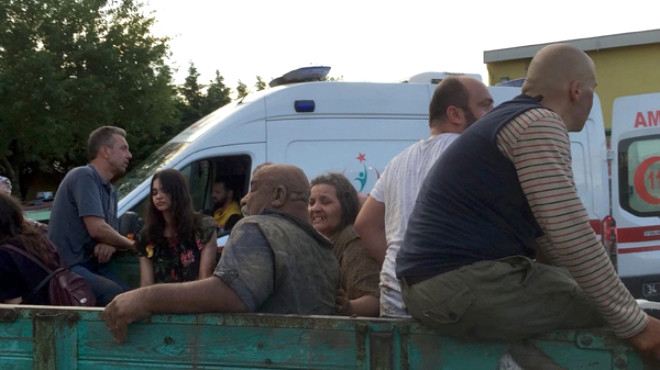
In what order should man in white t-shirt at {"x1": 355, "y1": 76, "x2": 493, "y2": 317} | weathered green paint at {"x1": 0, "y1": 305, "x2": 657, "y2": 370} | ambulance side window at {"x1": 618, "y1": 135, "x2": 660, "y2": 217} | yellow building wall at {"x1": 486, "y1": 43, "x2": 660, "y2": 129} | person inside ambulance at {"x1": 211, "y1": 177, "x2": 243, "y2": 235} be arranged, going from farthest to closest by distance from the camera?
yellow building wall at {"x1": 486, "y1": 43, "x2": 660, "y2": 129} < ambulance side window at {"x1": 618, "y1": 135, "x2": 660, "y2": 217} < person inside ambulance at {"x1": 211, "y1": 177, "x2": 243, "y2": 235} < man in white t-shirt at {"x1": 355, "y1": 76, "x2": 493, "y2": 317} < weathered green paint at {"x1": 0, "y1": 305, "x2": 657, "y2": 370}

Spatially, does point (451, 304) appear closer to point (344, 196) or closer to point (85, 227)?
point (344, 196)

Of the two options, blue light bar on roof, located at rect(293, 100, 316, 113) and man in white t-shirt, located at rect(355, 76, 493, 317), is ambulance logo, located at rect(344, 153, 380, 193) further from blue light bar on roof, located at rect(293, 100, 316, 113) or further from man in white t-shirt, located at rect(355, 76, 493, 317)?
man in white t-shirt, located at rect(355, 76, 493, 317)

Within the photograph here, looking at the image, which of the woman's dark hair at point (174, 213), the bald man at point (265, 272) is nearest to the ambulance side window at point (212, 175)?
the woman's dark hair at point (174, 213)

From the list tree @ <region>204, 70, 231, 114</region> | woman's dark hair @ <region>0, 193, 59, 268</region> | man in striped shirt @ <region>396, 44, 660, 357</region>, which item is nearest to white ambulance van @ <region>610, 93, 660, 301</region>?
woman's dark hair @ <region>0, 193, 59, 268</region>

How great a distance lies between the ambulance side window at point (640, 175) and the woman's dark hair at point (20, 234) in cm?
673

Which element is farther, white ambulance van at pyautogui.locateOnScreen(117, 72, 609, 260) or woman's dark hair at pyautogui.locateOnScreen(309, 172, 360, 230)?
white ambulance van at pyautogui.locateOnScreen(117, 72, 609, 260)

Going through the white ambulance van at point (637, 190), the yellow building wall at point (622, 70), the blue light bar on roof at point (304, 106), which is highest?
the yellow building wall at point (622, 70)

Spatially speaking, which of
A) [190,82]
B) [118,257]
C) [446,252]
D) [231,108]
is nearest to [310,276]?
[446,252]

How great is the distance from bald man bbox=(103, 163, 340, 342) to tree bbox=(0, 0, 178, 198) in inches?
862

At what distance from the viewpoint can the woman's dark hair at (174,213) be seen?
5523 millimetres

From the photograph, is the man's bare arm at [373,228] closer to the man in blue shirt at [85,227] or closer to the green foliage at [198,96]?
the man in blue shirt at [85,227]

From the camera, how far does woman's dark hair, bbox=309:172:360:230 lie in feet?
14.8

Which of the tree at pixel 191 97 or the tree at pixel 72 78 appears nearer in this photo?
the tree at pixel 72 78

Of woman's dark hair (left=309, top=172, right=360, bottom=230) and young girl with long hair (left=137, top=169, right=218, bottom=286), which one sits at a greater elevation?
woman's dark hair (left=309, top=172, right=360, bottom=230)
